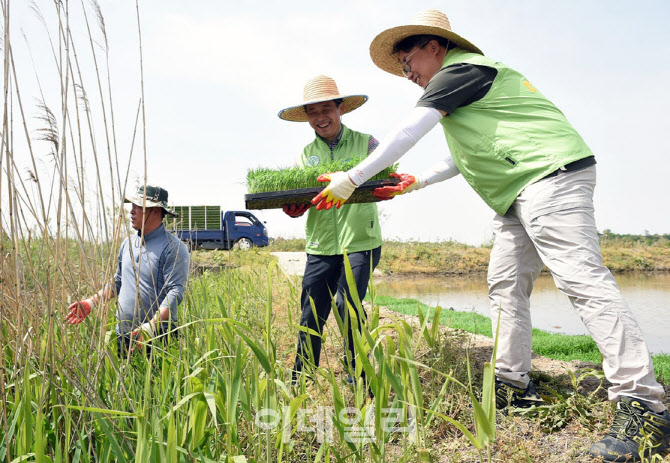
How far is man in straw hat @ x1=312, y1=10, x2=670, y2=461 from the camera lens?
1.74 metres

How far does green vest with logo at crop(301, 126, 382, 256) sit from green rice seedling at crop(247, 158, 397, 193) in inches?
3.5

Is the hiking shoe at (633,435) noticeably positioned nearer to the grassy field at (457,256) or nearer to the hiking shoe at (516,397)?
the hiking shoe at (516,397)

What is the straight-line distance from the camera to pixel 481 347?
336 centimetres

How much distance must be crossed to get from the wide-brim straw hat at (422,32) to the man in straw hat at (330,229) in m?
0.37

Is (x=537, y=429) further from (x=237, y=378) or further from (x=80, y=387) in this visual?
(x=80, y=387)

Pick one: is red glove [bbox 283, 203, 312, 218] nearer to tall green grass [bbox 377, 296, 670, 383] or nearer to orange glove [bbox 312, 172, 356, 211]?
orange glove [bbox 312, 172, 356, 211]

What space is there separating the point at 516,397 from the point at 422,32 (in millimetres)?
1714

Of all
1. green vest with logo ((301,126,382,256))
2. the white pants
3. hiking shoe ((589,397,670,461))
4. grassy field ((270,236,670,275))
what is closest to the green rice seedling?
green vest with logo ((301,126,382,256))

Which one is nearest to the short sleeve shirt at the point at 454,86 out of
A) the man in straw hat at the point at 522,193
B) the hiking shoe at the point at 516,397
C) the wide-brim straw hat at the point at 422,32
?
the man in straw hat at the point at 522,193

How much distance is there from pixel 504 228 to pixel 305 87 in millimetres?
1387

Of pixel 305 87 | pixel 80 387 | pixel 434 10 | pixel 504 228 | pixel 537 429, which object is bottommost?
pixel 537 429

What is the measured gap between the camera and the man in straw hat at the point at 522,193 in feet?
5.71

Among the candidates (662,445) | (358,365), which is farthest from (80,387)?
(662,445)

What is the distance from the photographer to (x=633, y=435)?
5.59 ft
